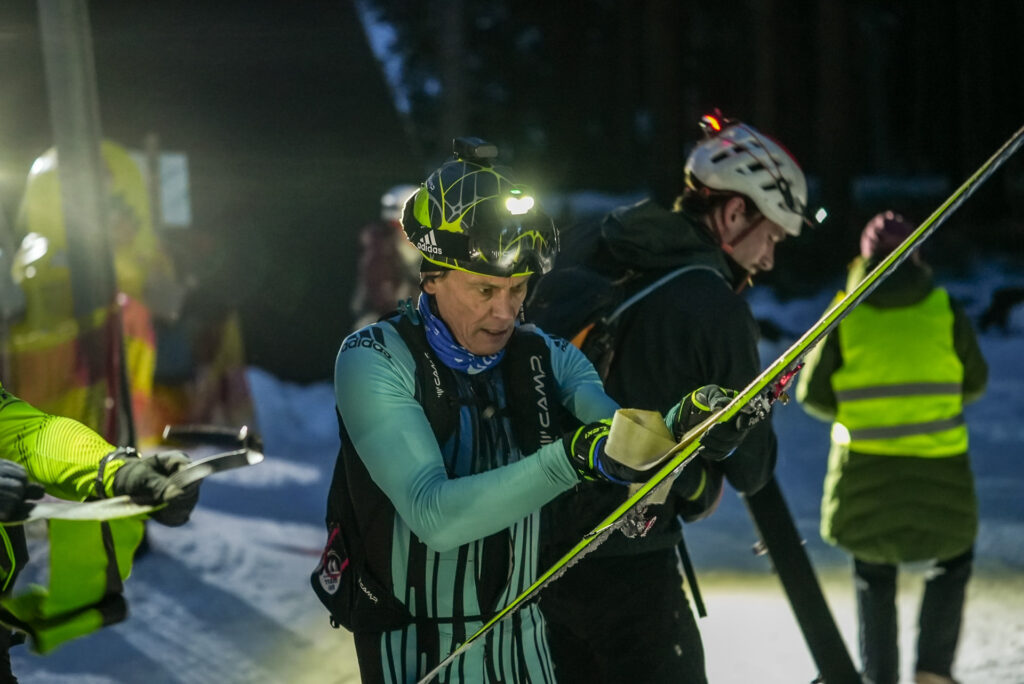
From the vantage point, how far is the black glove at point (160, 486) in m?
2.09

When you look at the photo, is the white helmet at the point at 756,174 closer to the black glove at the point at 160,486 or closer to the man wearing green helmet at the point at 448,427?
the man wearing green helmet at the point at 448,427

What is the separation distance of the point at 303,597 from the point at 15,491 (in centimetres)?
394

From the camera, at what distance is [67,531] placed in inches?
91.0

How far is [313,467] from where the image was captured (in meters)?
8.89

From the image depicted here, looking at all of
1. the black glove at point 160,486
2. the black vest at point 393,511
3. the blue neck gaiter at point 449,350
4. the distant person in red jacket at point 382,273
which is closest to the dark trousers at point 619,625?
the black vest at point 393,511

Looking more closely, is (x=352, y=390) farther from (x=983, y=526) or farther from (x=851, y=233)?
(x=851, y=233)

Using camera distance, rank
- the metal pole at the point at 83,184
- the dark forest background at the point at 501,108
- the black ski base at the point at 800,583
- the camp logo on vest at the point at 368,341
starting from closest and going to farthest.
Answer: the camp logo on vest at the point at 368,341, the black ski base at the point at 800,583, the metal pole at the point at 83,184, the dark forest background at the point at 501,108

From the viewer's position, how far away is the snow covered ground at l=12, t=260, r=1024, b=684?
492 centimetres

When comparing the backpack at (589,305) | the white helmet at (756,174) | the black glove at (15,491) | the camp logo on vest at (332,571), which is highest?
the white helmet at (756,174)

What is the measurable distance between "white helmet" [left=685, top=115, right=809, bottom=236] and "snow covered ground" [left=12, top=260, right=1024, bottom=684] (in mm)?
2185

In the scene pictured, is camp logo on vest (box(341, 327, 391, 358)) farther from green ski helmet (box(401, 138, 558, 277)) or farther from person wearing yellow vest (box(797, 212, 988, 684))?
person wearing yellow vest (box(797, 212, 988, 684))

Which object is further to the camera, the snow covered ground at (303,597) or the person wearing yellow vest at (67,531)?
the snow covered ground at (303,597)

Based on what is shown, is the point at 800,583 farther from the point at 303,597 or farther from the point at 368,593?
the point at 303,597

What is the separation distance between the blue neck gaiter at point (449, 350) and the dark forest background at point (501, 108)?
250 inches
